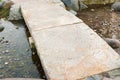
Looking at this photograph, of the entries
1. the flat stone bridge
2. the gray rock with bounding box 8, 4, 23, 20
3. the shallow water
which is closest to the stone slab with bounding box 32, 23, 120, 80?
the flat stone bridge

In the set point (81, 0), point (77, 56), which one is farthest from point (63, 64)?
point (81, 0)

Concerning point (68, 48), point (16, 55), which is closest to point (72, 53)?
point (68, 48)

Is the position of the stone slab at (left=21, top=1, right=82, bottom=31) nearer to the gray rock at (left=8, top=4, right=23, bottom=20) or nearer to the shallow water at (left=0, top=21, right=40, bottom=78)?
the gray rock at (left=8, top=4, right=23, bottom=20)

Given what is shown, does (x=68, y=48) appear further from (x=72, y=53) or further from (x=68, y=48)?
(x=72, y=53)

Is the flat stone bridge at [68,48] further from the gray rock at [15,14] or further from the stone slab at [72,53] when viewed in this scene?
the gray rock at [15,14]

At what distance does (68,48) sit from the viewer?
3.70 metres

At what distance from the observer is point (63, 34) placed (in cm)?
421

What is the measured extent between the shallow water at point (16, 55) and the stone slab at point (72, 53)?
19.0 inches

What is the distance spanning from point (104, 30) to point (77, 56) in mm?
2368

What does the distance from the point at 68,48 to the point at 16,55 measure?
1308 mm

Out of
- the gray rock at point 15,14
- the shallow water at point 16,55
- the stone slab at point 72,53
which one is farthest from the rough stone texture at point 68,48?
the gray rock at point 15,14

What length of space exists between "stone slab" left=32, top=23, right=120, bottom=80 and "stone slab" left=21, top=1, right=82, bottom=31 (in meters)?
0.32

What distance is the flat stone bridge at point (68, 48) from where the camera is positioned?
124 inches

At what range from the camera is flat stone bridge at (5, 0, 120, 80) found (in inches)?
124
